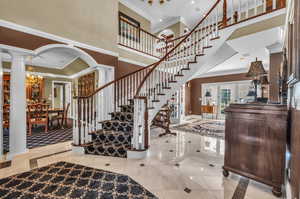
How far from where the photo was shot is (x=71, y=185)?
1.99 metres

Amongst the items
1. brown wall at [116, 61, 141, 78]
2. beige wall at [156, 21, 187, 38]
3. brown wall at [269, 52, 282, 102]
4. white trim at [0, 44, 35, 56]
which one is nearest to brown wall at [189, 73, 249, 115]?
beige wall at [156, 21, 187, 38]

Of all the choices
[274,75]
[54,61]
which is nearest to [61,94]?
[54,61]

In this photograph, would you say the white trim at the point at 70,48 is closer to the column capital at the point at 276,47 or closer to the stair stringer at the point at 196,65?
the stair stringer at the point at 196,65

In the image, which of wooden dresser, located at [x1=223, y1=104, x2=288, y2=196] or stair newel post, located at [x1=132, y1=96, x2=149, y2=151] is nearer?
wooden dresser, located at [x1=223, y1=104, x2=288, y2=196]

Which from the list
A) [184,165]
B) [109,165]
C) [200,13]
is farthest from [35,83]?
[200,13]

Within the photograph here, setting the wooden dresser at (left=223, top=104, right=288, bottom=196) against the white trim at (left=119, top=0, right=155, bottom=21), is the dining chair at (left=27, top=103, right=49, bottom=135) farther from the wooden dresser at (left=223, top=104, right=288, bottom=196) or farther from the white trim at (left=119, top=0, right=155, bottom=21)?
the wooden dresser at (left=223, top=104, right=288, bottom=196)

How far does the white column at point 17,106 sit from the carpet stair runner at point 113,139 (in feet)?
4.60

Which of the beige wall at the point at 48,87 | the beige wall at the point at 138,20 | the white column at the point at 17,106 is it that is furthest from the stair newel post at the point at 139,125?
the beige wall at the point at 48,87

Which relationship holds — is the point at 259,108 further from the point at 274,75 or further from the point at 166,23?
the point at 166,23

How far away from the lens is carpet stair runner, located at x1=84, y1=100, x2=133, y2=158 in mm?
2977

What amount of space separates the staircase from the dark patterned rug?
2.42 ft

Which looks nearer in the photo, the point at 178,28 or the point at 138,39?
the point at 138,39

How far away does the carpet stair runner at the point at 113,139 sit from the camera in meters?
2.98

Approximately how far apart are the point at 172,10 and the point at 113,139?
22.6ft
